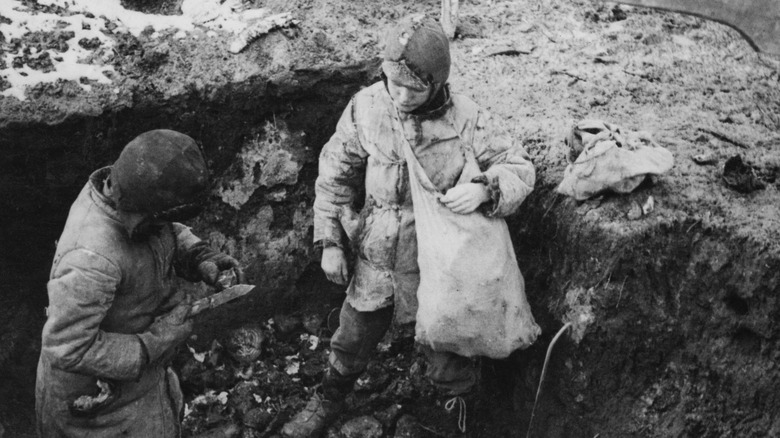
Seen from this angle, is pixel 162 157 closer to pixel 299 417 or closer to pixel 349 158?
pixel 349 158

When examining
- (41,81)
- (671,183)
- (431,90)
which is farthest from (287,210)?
(671,183)

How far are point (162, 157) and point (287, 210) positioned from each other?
2.31 metres

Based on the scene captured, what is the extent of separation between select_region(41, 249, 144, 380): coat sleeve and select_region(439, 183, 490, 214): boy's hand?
1.45 m

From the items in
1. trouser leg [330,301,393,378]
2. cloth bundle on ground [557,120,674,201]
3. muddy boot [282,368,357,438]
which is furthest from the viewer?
muddy boot [282,368,357,438]

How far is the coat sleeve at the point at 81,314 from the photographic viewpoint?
302 cm

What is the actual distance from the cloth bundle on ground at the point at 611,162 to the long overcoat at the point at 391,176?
311mm

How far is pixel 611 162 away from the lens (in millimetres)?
3740

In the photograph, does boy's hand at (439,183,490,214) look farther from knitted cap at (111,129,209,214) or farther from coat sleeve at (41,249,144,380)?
coat sleeve at (41,249,144,380)

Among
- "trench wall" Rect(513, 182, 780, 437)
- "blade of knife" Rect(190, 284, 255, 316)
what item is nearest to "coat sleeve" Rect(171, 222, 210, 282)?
"blade of knife" Rect(190, 284, 255, 316)

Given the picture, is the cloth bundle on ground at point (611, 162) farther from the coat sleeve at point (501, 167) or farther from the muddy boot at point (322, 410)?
the muddy boot at point (322, 410)

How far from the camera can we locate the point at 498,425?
15.1 feet

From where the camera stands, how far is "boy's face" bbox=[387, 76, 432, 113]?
11.1ft

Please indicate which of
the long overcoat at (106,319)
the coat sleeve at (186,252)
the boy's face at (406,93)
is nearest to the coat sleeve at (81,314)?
the long overcoat at (106,319)

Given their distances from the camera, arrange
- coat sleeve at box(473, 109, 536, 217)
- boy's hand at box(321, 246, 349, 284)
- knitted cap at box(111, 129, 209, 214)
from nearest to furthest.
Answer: knitted cap at box(111, 129, 209, 214), coat sleeve at box(473, 109, 536, 217), boy's hand at box(321, 246, 349, 284)
